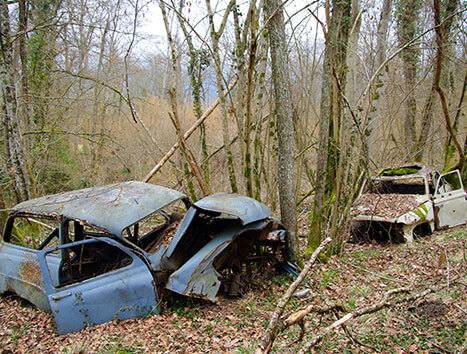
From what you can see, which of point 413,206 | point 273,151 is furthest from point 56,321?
point 413,206

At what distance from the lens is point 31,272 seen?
460cm

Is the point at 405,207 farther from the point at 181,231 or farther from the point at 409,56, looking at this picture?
the point at 409,56

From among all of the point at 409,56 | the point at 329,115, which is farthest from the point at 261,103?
the point at 409,56

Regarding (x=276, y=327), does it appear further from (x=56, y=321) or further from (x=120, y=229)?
(x=56, y=321)

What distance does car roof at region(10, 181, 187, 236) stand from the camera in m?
4.39

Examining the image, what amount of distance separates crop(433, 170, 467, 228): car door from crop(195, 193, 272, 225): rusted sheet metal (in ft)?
16.3

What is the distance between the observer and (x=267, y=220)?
17.2ft

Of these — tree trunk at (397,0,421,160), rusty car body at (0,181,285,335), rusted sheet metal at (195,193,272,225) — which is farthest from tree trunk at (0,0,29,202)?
tree trunk at (397,0,421,160)

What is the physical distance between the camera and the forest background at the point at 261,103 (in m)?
6.23

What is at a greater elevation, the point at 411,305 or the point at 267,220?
the point at 267,220

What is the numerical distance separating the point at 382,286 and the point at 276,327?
326 cm

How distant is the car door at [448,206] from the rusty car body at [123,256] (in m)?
4.50

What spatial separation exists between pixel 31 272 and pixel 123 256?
1.24 m

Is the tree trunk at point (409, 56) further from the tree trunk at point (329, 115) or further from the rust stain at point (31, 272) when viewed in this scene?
the rust stain at point (31, 272)
